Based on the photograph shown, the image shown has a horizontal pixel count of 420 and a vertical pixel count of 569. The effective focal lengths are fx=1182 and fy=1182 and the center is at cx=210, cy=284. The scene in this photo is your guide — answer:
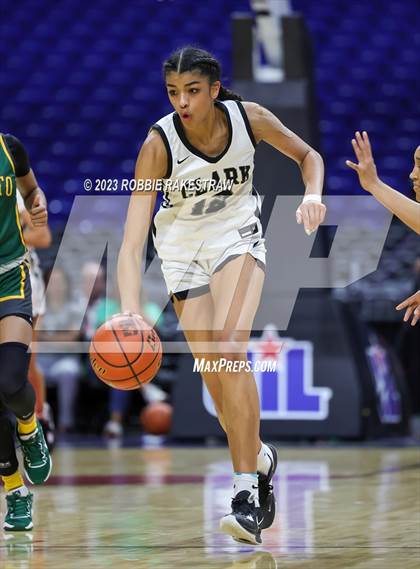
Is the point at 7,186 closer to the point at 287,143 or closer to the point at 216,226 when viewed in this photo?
the point at 216,226

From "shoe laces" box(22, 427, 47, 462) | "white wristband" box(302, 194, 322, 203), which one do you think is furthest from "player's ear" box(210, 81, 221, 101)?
"shoe laces" box(22, 427, 47, 462)

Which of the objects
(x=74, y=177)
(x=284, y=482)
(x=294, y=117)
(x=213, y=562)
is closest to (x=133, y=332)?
(x=213, y=562)

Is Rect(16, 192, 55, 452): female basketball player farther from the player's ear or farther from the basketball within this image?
the basketball

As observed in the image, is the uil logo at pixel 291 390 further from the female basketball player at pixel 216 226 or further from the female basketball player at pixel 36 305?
the female basketball player at pixel 216 226

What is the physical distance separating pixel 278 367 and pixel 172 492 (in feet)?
11.0

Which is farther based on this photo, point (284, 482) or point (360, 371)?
point (360, 371)

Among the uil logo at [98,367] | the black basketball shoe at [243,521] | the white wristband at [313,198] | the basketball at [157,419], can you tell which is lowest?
the basketball at [157,419]

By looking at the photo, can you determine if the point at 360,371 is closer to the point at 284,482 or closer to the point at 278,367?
the point at 278,367

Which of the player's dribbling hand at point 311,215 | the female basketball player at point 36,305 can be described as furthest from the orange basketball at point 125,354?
the female basketball player at point 36,305

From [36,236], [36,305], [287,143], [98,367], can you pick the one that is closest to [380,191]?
[287,143]

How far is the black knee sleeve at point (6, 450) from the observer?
5.48m

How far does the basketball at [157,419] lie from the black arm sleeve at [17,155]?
5.50 meters

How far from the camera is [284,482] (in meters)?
7.49

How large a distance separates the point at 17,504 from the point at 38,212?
1360 mm
